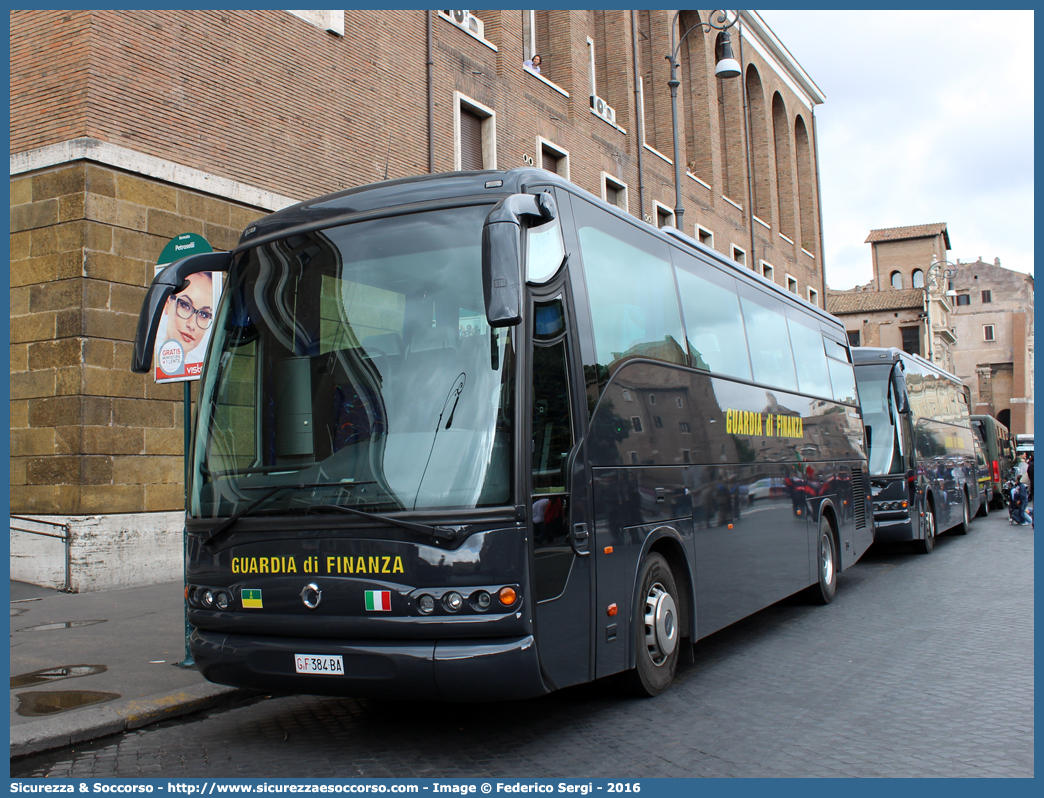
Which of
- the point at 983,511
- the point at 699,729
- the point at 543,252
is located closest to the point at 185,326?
the point at 543,252

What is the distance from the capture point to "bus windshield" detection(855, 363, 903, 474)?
1484 centimetres

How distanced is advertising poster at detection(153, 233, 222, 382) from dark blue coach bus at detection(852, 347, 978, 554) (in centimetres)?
1058

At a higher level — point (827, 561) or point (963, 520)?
point (827, 561)

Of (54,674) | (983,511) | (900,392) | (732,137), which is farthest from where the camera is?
(732,137)

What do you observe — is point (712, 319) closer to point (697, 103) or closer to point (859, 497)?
point (859, 497)

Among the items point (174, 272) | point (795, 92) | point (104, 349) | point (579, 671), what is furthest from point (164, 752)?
point (795, 92)

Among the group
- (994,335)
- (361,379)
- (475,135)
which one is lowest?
(361,379)

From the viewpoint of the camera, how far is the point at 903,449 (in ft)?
49.0

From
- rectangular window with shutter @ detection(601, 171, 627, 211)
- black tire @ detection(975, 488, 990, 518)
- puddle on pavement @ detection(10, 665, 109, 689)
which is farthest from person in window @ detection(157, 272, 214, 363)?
black tire @ detection(975, 488, 990, 518)

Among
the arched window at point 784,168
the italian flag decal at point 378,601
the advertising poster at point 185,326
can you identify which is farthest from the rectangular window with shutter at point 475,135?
the arched window at point 784,168

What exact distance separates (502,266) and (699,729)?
9.47 feet

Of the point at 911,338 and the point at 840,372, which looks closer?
the point at 840,372

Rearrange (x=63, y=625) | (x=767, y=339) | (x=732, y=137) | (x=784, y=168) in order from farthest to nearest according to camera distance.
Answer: (x=784, y=168) < (x=732, y=137) < (x=767, y=339) < (x=63, y=625)

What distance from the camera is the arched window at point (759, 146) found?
129 feet
